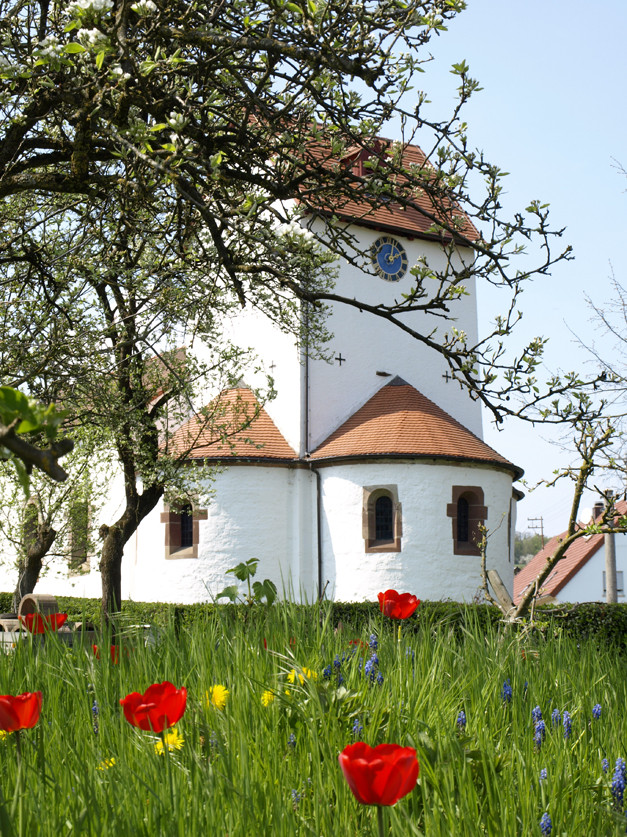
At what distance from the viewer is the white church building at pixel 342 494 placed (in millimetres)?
19438

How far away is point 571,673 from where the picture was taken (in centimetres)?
346

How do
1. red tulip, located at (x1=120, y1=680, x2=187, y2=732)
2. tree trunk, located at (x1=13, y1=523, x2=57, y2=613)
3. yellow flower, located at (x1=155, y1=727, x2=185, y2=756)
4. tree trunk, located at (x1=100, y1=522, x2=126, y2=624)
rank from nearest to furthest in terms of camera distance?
red tulip, located at (x1=120, y1=680, x2=187, y2=732) < yellow flower, located at (x1=155, y1=727, x2=185, y2=756) < tree trunk, located at (x1=100, y1=522, x2=126, y2=624) < tree trunk, located at (x1=13, y1=523, x2=57, y2=613)

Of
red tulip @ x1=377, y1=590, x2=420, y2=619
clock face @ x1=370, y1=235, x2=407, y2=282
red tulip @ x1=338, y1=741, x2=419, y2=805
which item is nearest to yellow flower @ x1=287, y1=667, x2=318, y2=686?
red tulip @ x1=377, y1=590, x2=420, y2=619

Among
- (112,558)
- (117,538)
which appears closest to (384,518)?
(117,538)

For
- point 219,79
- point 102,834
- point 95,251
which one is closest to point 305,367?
point 95,251

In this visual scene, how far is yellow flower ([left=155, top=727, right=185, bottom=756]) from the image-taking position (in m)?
2.33

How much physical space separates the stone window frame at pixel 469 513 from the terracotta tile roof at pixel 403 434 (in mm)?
761

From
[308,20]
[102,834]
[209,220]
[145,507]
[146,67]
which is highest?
[308,20]

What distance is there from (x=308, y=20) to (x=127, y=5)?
1.04 m

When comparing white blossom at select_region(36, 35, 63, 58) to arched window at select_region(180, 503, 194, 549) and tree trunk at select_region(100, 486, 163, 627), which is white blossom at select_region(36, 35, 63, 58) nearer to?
tree trunk at select_region(100, 486, 163, 627)

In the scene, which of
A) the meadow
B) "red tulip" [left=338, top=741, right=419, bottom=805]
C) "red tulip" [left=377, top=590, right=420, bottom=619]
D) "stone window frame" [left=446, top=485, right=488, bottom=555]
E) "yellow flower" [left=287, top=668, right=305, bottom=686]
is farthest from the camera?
"stone window frame" [left=446, top=485, right=488, bottom=555]

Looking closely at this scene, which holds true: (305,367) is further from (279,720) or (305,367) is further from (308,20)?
(279,720)

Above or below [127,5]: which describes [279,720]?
below

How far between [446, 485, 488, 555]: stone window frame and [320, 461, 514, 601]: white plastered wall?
4.6 inches
